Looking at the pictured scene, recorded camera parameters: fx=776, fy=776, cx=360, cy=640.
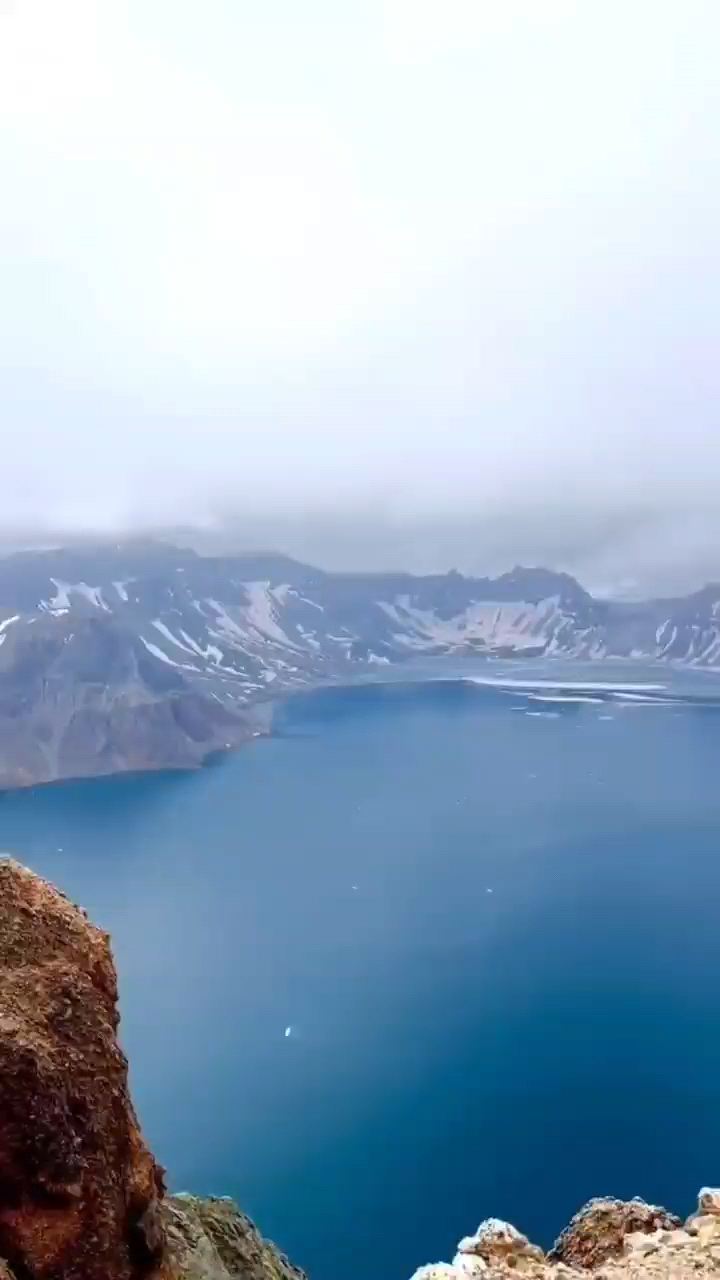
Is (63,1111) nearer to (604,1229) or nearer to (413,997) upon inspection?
(604,1229)

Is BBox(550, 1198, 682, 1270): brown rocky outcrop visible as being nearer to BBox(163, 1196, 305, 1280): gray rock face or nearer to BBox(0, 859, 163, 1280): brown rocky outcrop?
BBox(163, 1196, 305, 1280): gray rock face

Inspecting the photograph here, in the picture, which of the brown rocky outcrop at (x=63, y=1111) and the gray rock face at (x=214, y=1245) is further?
the gray rock face at (x=214, y=1245)

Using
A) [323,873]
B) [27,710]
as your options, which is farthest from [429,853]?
[27,710]

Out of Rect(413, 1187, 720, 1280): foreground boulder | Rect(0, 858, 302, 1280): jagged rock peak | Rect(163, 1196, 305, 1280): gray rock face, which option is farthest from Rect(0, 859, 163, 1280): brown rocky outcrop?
Rect(413, 1187, 720, 1280): foreground boulder

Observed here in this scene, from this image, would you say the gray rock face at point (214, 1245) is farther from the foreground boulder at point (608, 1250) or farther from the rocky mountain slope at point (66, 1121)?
the foreground boulder at point (608, 1250)

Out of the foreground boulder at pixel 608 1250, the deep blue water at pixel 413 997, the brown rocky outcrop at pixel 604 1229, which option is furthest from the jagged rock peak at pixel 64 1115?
the deep blue water at pixel 413 997

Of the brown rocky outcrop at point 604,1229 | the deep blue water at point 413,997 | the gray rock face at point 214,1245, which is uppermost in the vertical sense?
the gray rock face at point 214,1245

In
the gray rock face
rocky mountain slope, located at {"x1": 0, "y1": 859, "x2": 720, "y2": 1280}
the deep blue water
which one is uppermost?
rocky mountain slope, located at {"x1": 0, "y1": 859, "x2": 720, "y2": 1280}

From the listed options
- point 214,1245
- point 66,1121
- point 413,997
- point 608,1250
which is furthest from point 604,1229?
point 413,997
